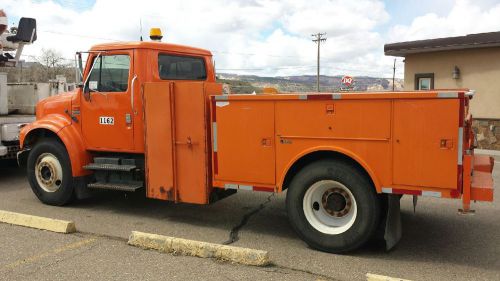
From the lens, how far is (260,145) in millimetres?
5285

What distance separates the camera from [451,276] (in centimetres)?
441

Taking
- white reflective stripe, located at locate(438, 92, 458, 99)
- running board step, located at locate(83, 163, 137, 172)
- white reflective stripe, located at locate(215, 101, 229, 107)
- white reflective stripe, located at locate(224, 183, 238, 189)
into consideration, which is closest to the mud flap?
white reflective stripe, located at locate(438, 92, 458, 99)

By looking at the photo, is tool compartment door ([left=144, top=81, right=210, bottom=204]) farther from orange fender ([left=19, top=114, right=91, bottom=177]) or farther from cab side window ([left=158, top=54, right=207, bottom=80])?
orange fender ([left=19, top=114, right=91, bottom=177])

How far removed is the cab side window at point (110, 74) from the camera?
21.2ft

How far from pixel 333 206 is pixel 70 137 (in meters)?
4.01

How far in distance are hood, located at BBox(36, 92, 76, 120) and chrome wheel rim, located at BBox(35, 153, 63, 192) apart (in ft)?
2.20

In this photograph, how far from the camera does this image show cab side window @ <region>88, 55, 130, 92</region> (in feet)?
21.2

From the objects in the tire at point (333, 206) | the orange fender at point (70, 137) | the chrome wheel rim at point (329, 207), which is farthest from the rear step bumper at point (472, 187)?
the orange fender at point (70, 137)

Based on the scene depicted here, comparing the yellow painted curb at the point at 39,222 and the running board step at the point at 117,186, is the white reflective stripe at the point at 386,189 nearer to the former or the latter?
the running board step at the point at 117,186

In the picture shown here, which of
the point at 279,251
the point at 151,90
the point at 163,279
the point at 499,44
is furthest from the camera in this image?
the point at 499,44

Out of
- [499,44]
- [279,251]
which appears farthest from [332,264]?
[499,44]

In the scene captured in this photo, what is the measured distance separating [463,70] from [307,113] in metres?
12.3

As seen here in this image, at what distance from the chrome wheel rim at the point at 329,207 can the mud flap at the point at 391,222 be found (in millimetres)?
355

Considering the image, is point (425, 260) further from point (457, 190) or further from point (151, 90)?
point (151, 90)
